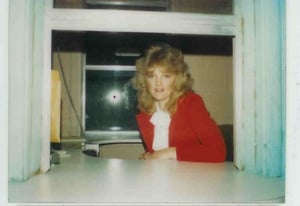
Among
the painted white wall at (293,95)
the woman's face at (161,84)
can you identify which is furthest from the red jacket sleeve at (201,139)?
the painted white wall at (293,95)

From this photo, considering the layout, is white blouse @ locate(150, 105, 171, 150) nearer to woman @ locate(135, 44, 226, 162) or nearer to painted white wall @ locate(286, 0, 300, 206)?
woman @ locate(135, 44, 226, 162)

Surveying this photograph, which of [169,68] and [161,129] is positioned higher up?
[169,68]

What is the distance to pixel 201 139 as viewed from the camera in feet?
4.12

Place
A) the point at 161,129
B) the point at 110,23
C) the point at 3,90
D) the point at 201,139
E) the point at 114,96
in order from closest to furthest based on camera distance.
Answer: the point at 3,90
the point at 110,23
the point at 201,139
the point at 161,129
the point at 114,96

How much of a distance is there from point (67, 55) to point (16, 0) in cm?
176

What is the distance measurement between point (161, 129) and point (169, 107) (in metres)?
0.10

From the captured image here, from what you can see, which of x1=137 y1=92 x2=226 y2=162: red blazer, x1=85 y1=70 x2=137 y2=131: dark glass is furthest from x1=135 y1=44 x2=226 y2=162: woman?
x1=85 y1=70 x2=137 y2=131: dark glass

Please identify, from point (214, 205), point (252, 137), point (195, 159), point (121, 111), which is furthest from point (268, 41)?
point (121, 111)

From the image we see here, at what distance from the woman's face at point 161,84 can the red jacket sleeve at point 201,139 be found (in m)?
0.12

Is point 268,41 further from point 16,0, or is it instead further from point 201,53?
point 201,53

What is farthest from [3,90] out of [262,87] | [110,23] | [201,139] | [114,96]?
[114,96]

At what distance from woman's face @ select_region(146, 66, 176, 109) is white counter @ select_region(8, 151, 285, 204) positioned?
0.58m

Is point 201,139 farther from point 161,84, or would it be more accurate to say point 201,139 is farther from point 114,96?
point 114,96

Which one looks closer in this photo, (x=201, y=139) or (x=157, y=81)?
(x=201, y=139)
